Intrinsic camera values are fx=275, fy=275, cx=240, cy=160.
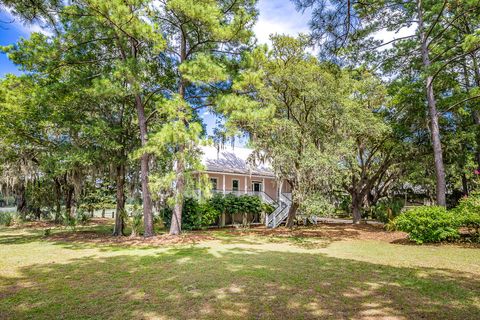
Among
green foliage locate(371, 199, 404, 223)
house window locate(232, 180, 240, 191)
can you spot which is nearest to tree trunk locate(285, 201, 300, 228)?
green foliage locate(371, 199, 404, 223)

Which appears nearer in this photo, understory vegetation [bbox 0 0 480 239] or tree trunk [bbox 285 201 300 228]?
understory vegetation [bbox 0 0 480 239]

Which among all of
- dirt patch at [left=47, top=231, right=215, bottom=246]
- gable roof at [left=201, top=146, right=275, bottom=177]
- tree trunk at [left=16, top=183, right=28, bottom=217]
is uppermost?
gable roof at [left=201, top=146, right=275, bottom=177]

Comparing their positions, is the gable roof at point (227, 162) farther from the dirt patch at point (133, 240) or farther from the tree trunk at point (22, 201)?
the tree trunk at point (22, 201)

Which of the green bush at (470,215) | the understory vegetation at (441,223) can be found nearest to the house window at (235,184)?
the understory vegetation at (441,223)

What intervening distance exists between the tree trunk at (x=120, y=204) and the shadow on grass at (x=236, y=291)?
569 cm

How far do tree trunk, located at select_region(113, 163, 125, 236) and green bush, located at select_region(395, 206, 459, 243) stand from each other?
1219 cm

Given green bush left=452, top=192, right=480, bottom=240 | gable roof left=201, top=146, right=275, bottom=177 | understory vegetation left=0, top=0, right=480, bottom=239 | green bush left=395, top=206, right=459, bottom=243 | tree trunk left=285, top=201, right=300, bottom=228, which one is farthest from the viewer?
gable roof left=201, top=146, right=275, bottom=177

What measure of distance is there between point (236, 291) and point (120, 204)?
392 inches

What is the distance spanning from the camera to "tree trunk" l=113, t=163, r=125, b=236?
13.1m

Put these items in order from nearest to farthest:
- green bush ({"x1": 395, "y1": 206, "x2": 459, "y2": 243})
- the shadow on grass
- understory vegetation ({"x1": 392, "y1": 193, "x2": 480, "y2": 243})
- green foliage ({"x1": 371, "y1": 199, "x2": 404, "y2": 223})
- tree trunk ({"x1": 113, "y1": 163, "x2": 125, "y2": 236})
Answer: the shadow on grass < understory vegetation ({"x1": 392, "y1": 193, "x2": 480, "y2": 243}) < green bush ({"x1": 395, "y1": 206, "x2": 459, "y2": 243}) < tree trunk ({"x1": 113, "y1": 163, "x2": 125, "y2": 236}) < green foliage ({"x1": 371, "y1": 199, "x2": 404, "y2": 223})

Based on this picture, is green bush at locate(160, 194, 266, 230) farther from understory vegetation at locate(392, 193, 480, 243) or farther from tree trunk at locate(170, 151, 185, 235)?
understory vegetation at locate(392, 193, 480, 243)

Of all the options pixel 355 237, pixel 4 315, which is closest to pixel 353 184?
pixel 355 237

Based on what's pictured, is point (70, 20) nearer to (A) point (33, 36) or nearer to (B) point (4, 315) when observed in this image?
(A) point (33, 36)

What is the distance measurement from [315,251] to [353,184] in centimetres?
1032
